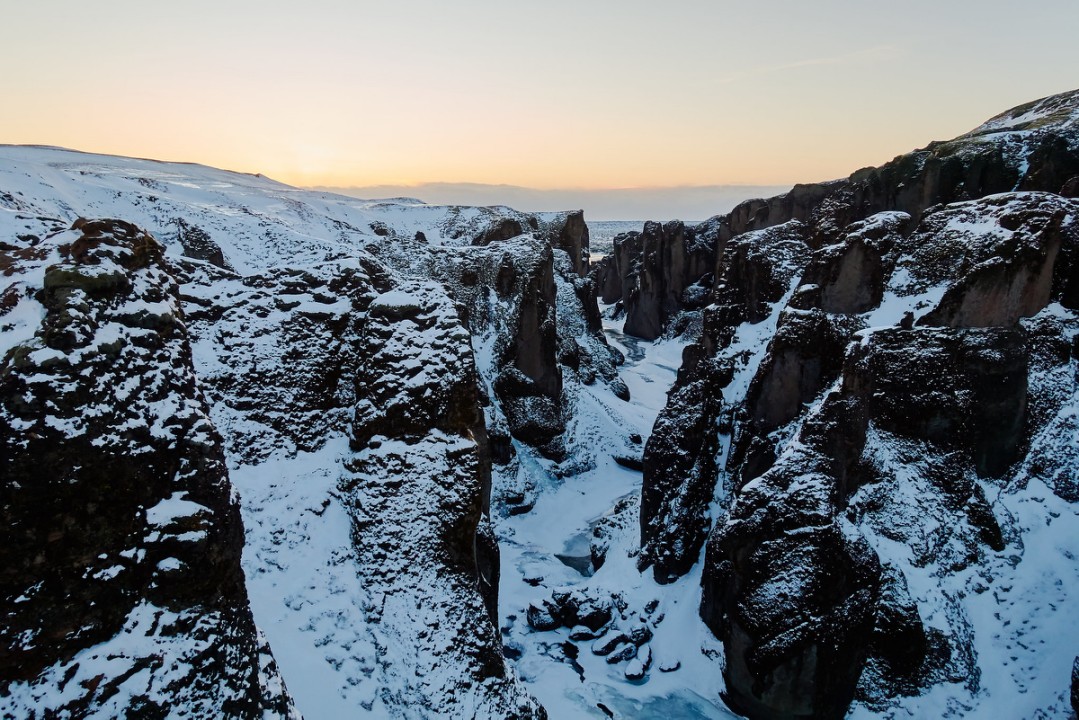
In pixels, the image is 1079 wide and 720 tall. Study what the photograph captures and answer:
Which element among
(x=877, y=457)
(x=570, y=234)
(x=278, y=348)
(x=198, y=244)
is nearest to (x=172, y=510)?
(x=278, y=348)

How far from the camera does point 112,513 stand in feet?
34.4

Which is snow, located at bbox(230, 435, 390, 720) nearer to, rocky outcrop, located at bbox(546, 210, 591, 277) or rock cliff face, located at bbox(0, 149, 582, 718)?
rock cliff face, located at bbox(0, 149, 582, 718)

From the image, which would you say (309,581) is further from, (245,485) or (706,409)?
(706,409)

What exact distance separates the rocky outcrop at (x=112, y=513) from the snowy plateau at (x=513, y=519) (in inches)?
1.8

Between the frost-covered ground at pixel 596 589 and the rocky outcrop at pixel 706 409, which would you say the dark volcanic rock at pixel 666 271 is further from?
the rocky outcrop at pixel 706 409

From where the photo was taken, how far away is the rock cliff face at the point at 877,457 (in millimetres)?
20922

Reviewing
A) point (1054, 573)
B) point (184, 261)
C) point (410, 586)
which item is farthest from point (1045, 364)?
point (184, 261)

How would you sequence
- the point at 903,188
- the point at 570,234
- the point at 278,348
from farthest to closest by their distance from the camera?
the point at 570,234 < the point at 903,188 < the point at 278,348

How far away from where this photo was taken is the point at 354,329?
22594 millimetres

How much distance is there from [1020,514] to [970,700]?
25.1 feet

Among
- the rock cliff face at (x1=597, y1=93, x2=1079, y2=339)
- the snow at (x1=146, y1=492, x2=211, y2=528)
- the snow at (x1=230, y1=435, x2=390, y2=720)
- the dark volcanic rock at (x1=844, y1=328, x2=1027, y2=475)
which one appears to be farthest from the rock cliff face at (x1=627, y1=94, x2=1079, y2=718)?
the snow at (x1=146, y1=492, x2=211, y2=528)

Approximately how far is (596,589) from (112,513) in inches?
957

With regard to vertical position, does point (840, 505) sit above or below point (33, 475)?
below

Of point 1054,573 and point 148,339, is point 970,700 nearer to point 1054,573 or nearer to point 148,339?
point 1054,573
